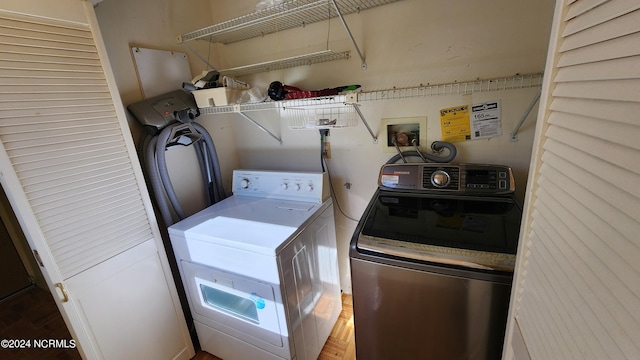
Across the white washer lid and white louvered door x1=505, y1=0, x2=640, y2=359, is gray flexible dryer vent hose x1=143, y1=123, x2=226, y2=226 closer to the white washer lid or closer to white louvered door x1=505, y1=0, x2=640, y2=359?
the white washer lid

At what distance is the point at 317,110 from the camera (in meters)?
1.79

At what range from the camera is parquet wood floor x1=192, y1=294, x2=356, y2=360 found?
1.71 m

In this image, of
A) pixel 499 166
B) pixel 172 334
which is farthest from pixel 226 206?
pixel 499 166

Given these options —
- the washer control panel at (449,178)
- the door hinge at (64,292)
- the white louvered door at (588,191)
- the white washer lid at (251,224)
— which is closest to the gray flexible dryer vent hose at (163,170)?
the white washer lid at (251,224)

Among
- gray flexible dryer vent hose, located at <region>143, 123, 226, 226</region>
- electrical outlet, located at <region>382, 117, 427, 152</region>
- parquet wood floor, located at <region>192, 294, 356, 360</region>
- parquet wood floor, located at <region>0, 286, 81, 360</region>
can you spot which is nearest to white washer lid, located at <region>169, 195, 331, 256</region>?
Answer: gray flexible dryer vent hose, located at <region>143, 123, 226, 226</region>

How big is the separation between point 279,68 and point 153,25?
82cm

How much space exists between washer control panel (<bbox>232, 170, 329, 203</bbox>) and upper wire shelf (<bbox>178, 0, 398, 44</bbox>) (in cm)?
91

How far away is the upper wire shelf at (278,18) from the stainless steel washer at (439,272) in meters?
1.10

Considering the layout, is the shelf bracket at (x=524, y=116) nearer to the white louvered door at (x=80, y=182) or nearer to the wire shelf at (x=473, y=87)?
the wire shelf at (x=473, y=87)

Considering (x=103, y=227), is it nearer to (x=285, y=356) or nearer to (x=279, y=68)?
(x=285, y=356)

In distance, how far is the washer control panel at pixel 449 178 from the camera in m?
1.32

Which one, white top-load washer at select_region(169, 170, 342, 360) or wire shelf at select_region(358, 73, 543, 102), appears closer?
wire shelf at select_region(358, 73, 543, 102)

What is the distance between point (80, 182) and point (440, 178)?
1.77 meters

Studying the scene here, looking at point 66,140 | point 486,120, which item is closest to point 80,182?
point 66,140
